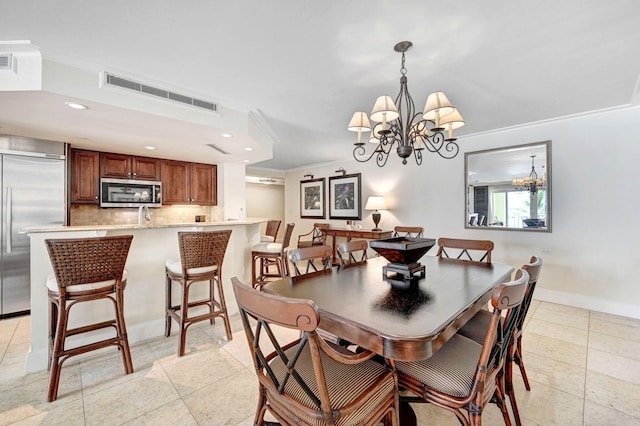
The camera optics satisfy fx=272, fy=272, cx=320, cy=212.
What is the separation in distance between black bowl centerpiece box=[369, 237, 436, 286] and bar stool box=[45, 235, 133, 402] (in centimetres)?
181

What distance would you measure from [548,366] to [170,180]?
534 cm

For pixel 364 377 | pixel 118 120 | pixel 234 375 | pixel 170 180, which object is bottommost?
pixel 234 375

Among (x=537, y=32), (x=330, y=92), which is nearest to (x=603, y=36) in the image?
(x=537, y=32)

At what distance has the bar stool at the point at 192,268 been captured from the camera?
2.33m

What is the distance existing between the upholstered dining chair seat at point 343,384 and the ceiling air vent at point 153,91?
247 cm

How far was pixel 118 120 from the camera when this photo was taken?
2.61m

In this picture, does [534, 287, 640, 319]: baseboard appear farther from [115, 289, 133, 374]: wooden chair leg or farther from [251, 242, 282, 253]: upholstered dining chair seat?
[115, 289, 133, 374]: wooden chair leg

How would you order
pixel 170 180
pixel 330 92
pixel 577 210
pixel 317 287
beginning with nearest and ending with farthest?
pixel 317 287 → pixel 330 92 → pixel 577 210 → pixel 170 180

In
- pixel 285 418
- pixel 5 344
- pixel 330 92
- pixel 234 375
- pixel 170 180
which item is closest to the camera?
pixel 285 418

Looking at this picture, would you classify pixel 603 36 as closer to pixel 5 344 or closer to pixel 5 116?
pixel 5 116

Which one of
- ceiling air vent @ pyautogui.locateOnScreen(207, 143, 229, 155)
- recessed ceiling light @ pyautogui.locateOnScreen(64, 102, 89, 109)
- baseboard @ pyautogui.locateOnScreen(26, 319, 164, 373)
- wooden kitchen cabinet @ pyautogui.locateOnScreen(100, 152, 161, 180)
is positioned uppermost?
ceiling air vent @ pyautogui.locateOnScreen(207, 143, 229, 155)

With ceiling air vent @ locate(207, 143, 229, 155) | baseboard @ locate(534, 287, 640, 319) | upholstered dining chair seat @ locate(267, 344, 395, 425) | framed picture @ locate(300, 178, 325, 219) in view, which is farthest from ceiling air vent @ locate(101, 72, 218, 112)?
baseboard @ locate(534, 287, 640, 319)

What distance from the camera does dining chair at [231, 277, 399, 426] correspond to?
0.88m

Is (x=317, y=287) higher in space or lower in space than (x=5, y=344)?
higher
